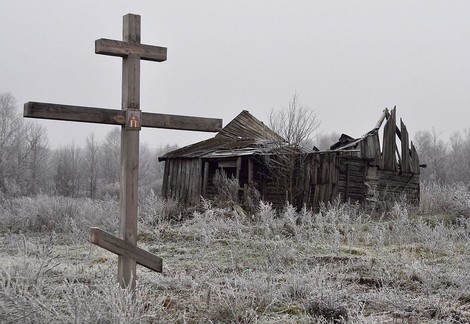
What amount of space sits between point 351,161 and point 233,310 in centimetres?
1444

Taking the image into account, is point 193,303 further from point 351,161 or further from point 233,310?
point 351,161

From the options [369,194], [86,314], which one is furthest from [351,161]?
[86,314]

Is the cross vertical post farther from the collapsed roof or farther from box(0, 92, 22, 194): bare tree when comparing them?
box(0, 92, 22, 194): bare tree

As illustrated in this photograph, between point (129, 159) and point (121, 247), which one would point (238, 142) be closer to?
point (129, 159)

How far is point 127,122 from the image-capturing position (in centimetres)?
471

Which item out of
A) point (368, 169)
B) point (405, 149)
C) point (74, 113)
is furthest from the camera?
point (405, 149)

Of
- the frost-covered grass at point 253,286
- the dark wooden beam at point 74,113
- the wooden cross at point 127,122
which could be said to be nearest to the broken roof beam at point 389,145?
the frost-covered grass at point 253,286

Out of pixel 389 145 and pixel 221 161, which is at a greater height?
pixel 389 145

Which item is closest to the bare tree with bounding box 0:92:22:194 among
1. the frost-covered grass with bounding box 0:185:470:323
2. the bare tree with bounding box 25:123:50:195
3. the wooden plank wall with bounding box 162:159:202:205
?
the bare tree with bounding box 25:123:50:195

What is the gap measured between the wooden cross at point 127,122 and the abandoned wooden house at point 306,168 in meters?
12.2

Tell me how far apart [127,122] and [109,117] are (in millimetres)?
162

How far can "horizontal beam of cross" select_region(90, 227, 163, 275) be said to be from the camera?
445 cm

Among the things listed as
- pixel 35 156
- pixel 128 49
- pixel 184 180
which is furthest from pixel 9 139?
pixel 128 49

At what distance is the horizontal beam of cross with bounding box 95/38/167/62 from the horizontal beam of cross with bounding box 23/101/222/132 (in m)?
0.51
